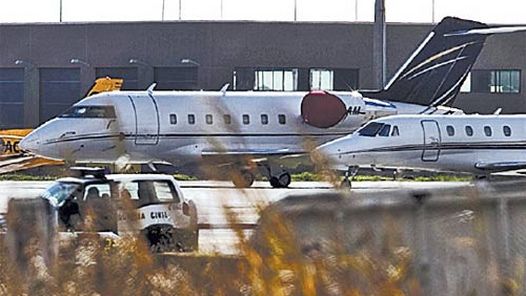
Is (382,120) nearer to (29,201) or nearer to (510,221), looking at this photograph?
(29,201)

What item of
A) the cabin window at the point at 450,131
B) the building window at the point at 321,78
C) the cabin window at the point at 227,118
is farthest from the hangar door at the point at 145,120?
the cabin window at the point at 227,118

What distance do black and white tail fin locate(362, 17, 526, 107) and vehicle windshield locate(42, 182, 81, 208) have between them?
83.6 feet

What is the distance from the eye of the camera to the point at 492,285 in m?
4.77

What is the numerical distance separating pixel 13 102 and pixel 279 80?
12.0 metres

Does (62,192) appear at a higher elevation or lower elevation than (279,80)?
lower

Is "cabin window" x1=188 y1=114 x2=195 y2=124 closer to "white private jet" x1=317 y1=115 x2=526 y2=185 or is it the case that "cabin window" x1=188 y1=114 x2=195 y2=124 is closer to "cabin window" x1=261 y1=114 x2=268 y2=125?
"cabin window" x1=261 y1=114 x2=268 y2=125

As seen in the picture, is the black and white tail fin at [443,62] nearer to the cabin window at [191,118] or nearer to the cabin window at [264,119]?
the cabin window at [264,119]

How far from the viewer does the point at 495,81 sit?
55.8 m

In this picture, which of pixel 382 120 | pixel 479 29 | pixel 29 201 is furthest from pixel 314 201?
pixel 479 29

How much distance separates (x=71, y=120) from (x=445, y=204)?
28.5 meters

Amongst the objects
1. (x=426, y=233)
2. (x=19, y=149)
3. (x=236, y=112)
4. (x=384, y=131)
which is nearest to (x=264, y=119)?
(x=384, y=131)

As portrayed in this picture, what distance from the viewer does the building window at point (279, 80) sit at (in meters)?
56.1

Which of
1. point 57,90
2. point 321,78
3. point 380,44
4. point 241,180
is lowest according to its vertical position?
point 241,180

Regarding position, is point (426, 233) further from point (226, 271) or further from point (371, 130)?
point (371, 130)
